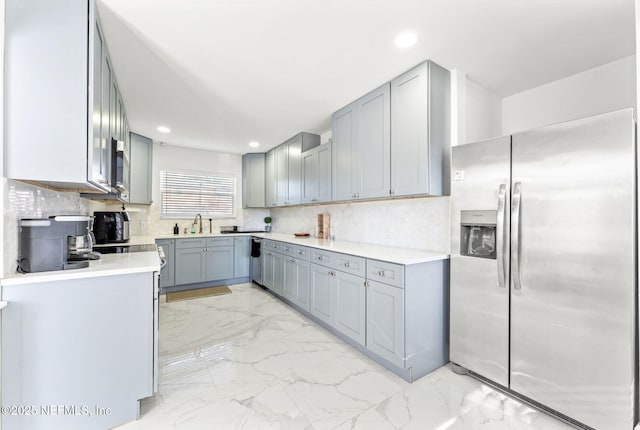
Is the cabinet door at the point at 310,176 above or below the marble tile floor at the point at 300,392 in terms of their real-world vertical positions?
above

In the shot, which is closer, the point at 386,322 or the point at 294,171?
the point at 386,322

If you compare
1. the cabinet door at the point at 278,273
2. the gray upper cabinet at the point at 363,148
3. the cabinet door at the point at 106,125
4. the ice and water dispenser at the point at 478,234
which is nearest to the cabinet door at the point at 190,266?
the cabinet door at the point at 278,273

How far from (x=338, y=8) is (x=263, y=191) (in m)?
3.86

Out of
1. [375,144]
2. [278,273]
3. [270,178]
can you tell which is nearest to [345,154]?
[375,144]

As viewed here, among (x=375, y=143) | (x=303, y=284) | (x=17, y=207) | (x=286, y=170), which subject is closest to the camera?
(x=17, y=207)

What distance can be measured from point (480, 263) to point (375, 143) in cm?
139

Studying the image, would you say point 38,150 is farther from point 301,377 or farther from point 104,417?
point 301,377

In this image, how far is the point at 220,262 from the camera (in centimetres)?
461

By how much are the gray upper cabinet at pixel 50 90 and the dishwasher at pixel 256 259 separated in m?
3.12

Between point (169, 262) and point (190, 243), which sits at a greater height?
point (190, 243)

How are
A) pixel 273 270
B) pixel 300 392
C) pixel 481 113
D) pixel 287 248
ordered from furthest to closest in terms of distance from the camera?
pixel 273 270
pixel 287 248
pixel 481 113
pixel 300 392

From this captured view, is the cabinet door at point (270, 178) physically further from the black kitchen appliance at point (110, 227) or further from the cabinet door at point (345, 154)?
the black kitchen appliance at point (110, 227)

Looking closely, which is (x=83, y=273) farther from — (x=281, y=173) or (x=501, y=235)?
(x=281, y=173)

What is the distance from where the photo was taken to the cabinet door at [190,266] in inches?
168
